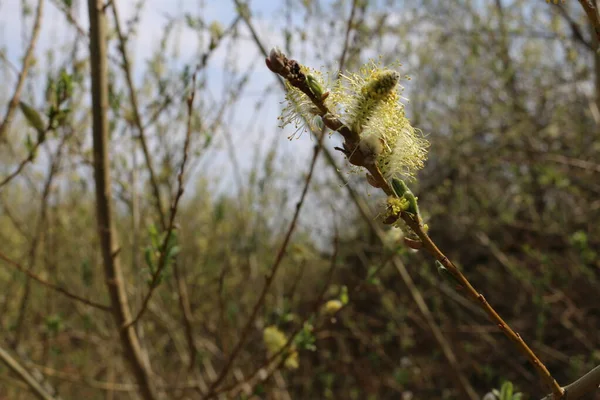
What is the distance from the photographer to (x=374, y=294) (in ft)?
17.6

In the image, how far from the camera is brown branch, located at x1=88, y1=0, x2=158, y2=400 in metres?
1.33

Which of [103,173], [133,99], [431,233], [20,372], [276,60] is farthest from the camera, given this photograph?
[431,233]

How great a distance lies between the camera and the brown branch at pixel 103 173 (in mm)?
1325

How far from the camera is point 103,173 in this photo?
4.43 ft

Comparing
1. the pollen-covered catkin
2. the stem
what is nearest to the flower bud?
the pollen-covered catkin

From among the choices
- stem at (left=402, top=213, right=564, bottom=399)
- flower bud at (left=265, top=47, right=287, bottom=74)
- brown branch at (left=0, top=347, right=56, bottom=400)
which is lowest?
stem at (left=402, top=213, right=564, bottom=399)

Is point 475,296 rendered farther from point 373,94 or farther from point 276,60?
point 276,60

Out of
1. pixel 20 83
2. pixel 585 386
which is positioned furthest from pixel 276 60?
pixel 20 83

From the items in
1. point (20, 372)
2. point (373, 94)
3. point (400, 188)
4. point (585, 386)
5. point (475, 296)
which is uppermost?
point (20, 372)

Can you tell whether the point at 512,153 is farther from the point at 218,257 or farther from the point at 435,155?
the point at 218,257

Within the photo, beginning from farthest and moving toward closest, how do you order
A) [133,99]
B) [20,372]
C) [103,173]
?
[133,99]
[20,372]
[103,173]

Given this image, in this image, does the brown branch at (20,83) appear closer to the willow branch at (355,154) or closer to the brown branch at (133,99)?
the brown branch at (133,99)

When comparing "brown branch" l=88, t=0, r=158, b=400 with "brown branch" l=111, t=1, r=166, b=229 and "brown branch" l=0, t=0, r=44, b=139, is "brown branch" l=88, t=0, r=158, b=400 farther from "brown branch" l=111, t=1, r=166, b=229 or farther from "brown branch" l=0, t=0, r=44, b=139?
"brown branch" l=0, t=0, r=44, b=139

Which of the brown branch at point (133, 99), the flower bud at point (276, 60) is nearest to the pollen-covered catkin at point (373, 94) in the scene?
the flower bud at point (276, 60)
